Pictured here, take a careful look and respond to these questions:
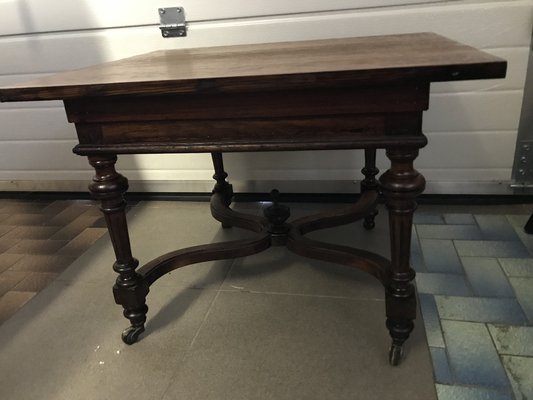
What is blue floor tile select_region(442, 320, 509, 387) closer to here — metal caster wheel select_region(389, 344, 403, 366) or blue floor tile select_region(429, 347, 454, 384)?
blue floor tile select_region(429, 347, 454, 384)

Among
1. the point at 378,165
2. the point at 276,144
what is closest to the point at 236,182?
the point at 378,165

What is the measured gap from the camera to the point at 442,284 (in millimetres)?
1402

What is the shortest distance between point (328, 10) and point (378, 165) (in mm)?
693

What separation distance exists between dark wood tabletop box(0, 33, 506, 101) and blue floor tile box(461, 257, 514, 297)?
0.77 meters

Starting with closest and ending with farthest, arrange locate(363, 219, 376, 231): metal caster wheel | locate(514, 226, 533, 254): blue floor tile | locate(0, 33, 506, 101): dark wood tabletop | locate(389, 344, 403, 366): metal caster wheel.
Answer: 1. locate(0, 33, 506, 101): dark wood tabletop
2. locate(389, 344, 403, 366): metal caster wheel
3. locate(514, 226, 533, 254): blue floor tile
4. locate(363, 219, 376, 231): metal caster wheel

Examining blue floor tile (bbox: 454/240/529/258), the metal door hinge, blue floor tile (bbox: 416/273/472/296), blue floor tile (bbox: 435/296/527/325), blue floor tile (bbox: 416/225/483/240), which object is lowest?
blue floor tile (bbox: 416/225/483/240)

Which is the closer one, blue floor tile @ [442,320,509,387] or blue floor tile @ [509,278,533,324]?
blue floor tile @ [442,320,509,387]

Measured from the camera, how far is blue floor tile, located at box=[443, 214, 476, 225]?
1.77 meters

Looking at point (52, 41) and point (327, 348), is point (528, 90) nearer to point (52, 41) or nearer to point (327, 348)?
point (327, 348)

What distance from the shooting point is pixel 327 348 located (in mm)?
1183

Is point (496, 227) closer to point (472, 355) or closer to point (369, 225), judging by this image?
point (369, 225)

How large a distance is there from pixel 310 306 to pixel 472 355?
47 cm

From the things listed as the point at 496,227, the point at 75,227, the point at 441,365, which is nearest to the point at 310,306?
the point at 441,365

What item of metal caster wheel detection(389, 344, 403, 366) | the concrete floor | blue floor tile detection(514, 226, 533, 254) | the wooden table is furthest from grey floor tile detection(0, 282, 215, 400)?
blue floor tile detection(514, 226, 533, 254)
